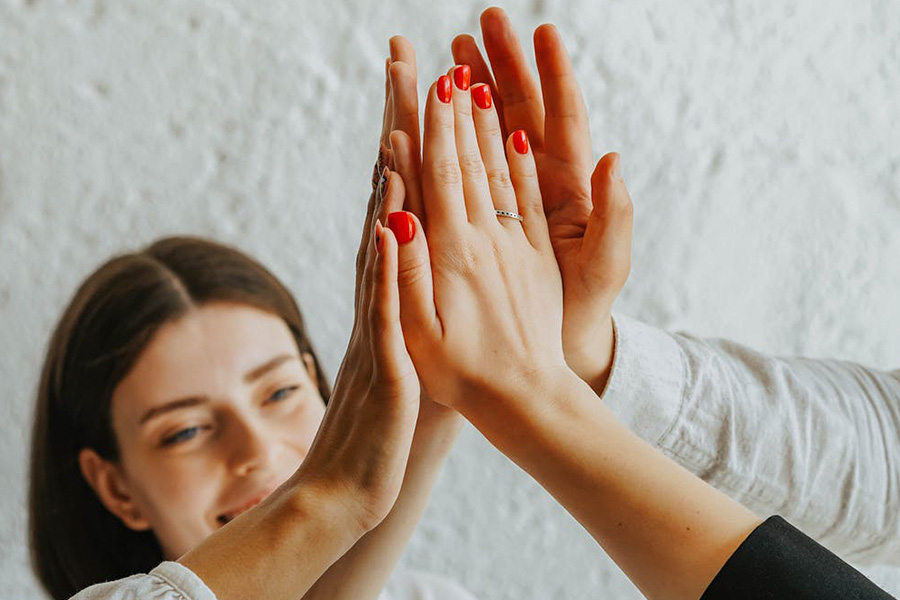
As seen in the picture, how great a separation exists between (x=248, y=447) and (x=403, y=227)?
29 centimetres

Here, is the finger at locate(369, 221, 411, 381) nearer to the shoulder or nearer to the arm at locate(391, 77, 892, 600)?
the arm at locate(391, 77, 892, 600)

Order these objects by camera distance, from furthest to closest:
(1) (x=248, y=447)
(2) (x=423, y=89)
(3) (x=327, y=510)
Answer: (2) (x=423, y=89) < (1) (x=248, y=447) < (3) (x=327, y=510)

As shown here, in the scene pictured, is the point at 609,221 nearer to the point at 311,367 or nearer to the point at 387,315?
the point at 387,315

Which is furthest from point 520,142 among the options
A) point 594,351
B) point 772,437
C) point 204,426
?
point 204,426

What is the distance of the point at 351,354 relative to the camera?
20.1 inches

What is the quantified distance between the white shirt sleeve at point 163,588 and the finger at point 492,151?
0.24 metres

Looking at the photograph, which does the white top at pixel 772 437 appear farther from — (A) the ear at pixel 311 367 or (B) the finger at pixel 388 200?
(A) the ear at pixel 311 367

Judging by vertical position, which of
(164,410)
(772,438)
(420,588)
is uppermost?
(164,410)

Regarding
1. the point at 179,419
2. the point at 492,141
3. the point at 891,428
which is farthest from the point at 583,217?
the point at 179,419

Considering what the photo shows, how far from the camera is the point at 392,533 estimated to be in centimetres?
56

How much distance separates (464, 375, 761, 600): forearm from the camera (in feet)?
1.22

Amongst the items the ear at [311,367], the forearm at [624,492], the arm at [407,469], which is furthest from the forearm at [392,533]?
the ear at [311,367]

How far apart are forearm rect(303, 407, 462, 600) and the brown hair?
0.22 meters

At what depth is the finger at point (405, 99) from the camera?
534 millimetres
